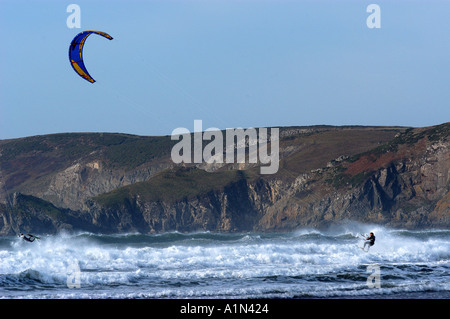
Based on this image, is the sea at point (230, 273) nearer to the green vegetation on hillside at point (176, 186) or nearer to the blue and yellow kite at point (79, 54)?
the blue and yellow kite at point (79, 54)

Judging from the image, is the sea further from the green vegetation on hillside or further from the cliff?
the green vegetation on hillside

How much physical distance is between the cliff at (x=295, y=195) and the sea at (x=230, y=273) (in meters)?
53.9

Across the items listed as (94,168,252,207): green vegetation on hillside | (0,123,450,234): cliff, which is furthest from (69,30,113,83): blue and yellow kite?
(94,168,252,207): green vegetation on hillside

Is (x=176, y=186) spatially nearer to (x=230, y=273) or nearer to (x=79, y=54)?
(x=79, y=54)

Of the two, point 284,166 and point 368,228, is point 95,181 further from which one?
point 368,228

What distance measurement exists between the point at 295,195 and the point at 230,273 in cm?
7168

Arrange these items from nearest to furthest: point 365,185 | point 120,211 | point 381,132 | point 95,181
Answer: point 365,185 → point 120,211 → point 381,132 → point 95,181

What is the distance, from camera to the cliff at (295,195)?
310 ft

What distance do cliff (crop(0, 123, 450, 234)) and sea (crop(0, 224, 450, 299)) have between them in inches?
2123

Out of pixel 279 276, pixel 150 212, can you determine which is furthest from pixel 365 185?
pixel 279 276

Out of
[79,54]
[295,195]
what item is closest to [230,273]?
[79,54]
